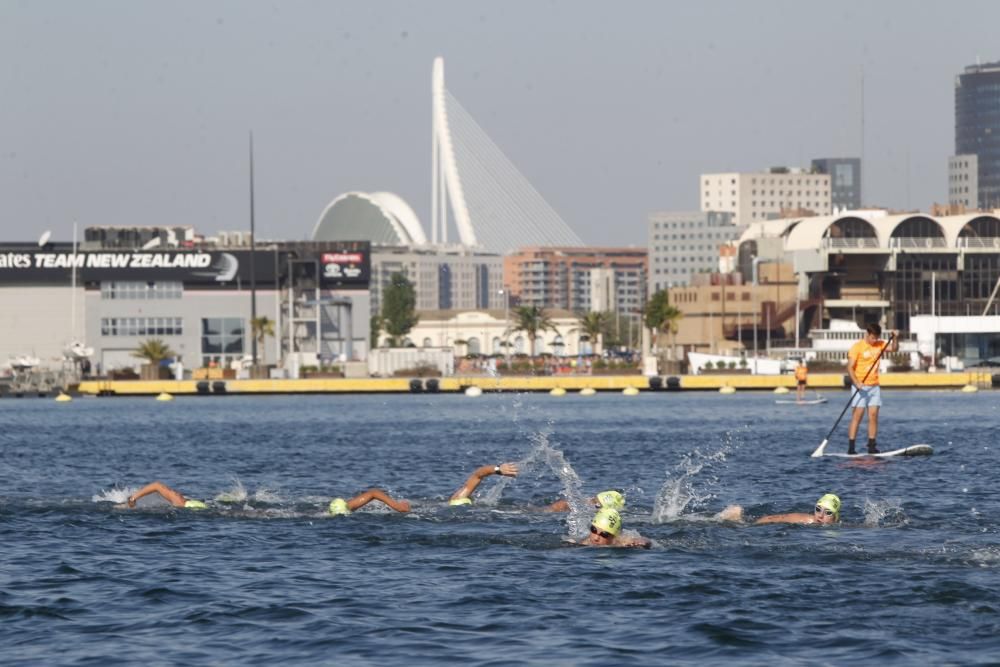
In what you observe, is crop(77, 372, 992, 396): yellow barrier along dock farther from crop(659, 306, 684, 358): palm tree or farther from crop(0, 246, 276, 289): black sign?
crop(659, 306, 684, 358): palm tree

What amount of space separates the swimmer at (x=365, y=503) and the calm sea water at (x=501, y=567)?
0.80 ft

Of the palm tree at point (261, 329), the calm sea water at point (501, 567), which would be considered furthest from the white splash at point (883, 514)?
the palm tree at point (261, 329)

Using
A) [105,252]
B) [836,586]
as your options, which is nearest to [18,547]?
[836,586]

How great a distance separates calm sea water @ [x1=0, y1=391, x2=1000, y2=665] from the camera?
1941cm

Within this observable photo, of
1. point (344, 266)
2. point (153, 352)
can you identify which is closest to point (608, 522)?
point (153, 352)

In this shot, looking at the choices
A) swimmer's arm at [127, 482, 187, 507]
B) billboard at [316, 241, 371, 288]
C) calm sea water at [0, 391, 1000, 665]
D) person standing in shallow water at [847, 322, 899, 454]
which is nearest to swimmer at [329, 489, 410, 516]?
calm sea water at [0, 391, 1000, 665]

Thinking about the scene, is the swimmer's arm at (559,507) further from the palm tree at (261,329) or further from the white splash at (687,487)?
the palm tree at (261,329)

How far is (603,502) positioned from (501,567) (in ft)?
10.1

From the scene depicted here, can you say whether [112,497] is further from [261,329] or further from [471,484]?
[261,329]

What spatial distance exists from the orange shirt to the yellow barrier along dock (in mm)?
71654

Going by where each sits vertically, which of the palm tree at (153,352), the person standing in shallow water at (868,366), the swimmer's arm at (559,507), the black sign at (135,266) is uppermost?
the black sign at (135,266)

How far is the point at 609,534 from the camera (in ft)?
85.0

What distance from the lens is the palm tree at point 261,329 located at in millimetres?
152625

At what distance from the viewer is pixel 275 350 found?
158250mm
